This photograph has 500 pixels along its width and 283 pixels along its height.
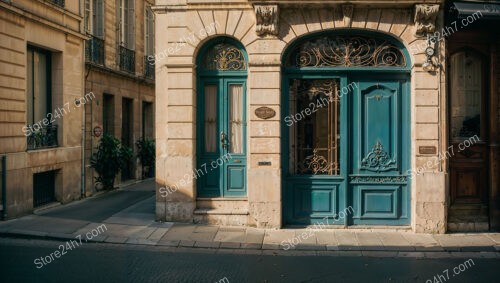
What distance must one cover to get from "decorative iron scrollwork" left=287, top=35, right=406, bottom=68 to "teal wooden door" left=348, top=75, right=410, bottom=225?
15.9 inches

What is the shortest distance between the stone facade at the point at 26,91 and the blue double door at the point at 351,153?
588cm

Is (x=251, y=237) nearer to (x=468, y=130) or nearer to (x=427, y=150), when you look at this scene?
(x=427, y=150)

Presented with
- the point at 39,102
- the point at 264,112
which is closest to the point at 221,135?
the point at 264,112

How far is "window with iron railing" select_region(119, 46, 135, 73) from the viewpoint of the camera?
1909 cm

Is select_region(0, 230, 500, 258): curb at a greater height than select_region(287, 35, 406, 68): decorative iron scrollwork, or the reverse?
select_region(287, 35, 406, 68): decorative iron scrollwork

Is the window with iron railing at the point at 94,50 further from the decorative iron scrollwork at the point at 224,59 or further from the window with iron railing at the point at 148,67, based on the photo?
the decorative iron scrollwork at the point at 224,59

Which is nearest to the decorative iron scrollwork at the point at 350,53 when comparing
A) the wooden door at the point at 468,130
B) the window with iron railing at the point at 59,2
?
the wooden door at the point at 468,130

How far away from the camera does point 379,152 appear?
10859mm

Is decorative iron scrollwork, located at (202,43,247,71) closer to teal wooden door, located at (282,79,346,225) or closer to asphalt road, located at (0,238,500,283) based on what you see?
teal wooden door, located at (282,79,346,225)

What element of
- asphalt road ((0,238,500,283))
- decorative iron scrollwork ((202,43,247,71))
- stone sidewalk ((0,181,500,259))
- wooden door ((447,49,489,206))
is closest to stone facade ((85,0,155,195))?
stone sidewalk ((0,181,500,259))

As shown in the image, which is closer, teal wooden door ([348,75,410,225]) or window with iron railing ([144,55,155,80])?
teal wooden door ([348,75,410,225])

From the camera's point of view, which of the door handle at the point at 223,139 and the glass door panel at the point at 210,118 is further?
the glass door panel at the point at 210,118

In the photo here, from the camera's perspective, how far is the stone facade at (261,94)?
10516 mm

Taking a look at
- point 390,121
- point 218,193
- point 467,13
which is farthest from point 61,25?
point 467,13
